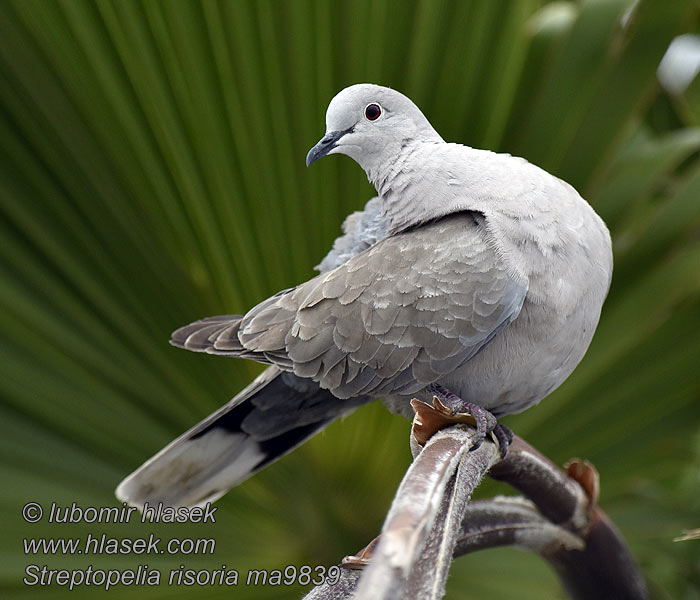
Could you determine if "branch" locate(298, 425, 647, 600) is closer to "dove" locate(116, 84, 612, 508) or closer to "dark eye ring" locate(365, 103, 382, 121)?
"dove" locate(116, 84, 612, 508)

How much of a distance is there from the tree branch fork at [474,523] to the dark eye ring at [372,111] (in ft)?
1.68

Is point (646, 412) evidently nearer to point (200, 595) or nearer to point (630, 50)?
point (630, 50)

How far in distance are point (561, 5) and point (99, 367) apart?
1253 millimetres

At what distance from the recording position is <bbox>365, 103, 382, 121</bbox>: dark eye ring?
132 cm

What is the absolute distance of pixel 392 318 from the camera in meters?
1.27

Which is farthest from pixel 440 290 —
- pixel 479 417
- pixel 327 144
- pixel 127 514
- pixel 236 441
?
pixel 127 514

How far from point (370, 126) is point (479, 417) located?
0.53 m

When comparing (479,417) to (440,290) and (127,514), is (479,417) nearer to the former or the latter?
(440,290)

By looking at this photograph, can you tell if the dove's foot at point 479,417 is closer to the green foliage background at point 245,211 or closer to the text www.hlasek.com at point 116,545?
the green foliage background at point 245,211

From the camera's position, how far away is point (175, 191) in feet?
5.08

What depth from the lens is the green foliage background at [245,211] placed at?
1.45 metres

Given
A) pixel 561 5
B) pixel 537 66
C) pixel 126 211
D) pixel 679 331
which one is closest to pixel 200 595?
pixel 126 211

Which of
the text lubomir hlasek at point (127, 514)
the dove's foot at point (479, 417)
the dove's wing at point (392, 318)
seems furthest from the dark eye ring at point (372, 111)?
the text lubomir hlasek at point (127, 514)

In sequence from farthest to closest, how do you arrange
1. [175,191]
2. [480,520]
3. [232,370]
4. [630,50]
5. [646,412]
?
[646,412] < [232,370] < [630,50] < [175,191] < [480,520]
